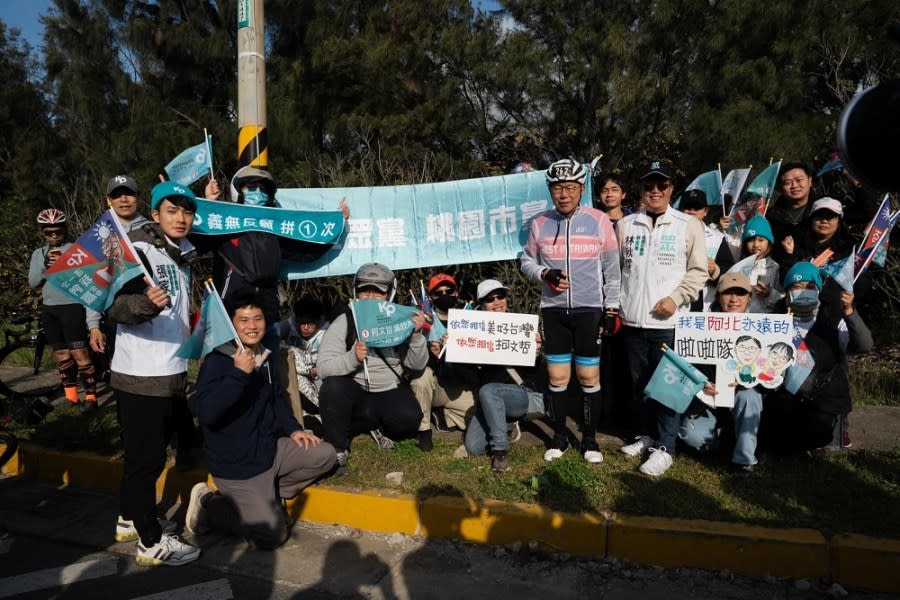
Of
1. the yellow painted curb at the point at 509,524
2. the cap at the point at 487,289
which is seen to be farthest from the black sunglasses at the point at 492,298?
the yellow painted curb at the point at 509,524

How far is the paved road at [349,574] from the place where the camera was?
3.40 metres

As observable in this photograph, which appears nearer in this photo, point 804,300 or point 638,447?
→ point 804,300

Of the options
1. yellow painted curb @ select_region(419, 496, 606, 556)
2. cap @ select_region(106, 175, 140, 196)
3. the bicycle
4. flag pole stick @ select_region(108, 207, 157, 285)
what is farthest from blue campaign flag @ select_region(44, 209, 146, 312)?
the bicycle

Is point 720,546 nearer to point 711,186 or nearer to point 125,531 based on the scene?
point 125,531

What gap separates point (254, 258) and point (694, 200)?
350 cm

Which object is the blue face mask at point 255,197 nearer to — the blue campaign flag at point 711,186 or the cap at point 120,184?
the cap at point 120,184

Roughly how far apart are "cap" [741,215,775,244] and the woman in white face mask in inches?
17.4

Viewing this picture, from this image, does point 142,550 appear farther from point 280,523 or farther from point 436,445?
point 436,445

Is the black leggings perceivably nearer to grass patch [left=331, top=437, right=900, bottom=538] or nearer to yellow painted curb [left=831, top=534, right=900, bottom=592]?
grass patch [left=331, top=437, right=900, bottom=538]

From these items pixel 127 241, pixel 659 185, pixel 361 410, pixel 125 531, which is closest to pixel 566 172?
pixel 659 185

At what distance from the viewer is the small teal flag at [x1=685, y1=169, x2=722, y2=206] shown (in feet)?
19.7

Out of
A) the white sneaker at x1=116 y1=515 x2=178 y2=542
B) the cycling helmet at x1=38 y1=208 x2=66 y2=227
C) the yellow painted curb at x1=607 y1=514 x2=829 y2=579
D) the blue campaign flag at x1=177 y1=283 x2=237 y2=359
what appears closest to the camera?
the yellow painted curb at x1=607 y1=514 x2=829 y2=579

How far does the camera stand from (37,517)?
451 centimetres

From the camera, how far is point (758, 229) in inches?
195
